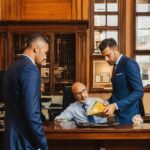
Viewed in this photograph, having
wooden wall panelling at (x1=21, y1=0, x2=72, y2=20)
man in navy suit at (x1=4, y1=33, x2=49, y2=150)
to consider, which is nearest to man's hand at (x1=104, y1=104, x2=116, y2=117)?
man in navy suit at (x1=4, y1=33, x2=49, y2=150)

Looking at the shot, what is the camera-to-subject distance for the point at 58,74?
21.6 feet

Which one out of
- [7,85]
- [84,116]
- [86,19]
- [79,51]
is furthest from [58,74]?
[7,85]

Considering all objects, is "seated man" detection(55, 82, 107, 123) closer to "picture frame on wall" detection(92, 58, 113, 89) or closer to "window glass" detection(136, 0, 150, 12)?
"picture frame on wall" detection(92, 58, 113, 89)

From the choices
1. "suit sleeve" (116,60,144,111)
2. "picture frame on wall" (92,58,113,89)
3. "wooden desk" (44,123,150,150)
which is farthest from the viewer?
"picture frame on wall" (92,58,113,89)

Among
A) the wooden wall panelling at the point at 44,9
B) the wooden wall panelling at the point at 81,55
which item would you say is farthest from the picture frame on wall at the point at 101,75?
the wooden wall panelling at the point at 44,9

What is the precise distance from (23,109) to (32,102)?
0.25 ft

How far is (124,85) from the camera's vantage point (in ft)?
13.2

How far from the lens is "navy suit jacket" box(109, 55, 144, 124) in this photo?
3912 millimetres

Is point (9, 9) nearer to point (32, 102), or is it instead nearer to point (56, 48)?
point (56, 48)

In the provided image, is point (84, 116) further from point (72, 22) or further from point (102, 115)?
point (72, 22)

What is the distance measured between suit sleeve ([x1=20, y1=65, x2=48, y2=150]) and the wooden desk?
0.79 meters

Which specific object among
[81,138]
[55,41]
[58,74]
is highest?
[55,41]

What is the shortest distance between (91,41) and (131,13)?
2.54 ft

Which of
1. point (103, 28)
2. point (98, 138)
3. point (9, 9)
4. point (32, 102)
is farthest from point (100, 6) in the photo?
point (32, 102)
